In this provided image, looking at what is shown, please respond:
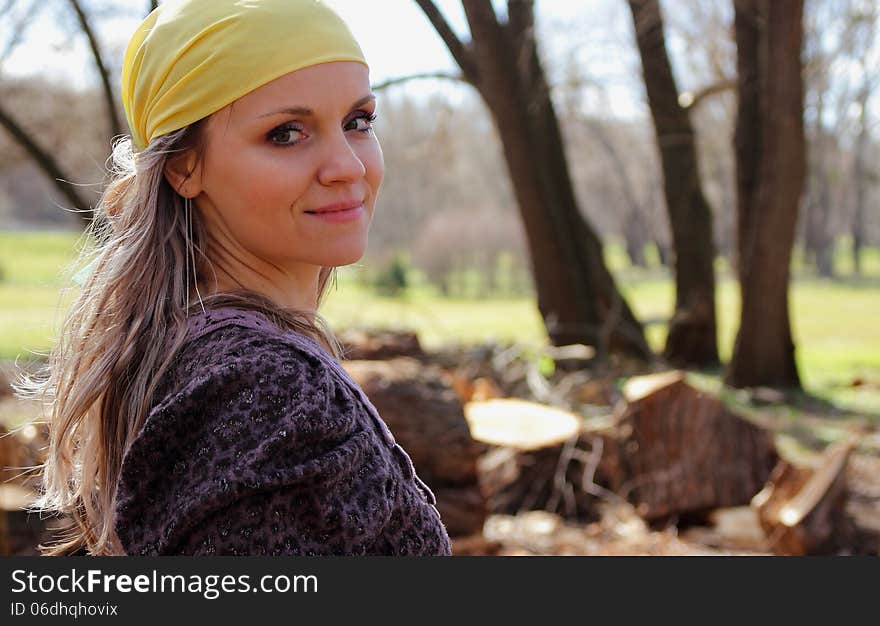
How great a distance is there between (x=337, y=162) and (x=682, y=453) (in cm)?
401

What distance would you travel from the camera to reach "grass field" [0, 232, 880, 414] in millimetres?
8391

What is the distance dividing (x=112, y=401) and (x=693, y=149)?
933 centimetres

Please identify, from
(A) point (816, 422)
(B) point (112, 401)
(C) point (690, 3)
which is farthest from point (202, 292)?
(C) point (690, 3)

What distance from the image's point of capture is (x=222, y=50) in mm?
1455

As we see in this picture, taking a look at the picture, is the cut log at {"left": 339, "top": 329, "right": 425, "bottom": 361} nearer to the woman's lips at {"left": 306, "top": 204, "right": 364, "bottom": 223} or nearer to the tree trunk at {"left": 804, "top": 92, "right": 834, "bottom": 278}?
the woman's lips at {"left": 306, "top": 204, "right": 364, "bottom": 223}

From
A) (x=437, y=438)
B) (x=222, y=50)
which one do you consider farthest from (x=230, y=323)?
(x=437, y=438)

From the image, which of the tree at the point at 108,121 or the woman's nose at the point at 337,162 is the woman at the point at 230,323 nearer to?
the woman's nose at the point at 337,162

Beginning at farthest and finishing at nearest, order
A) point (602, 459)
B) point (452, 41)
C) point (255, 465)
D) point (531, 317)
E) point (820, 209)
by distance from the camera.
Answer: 1. point (820, 209)
2. point (531, 317)
3. point (452, 41)
4. point (602, 459)
5. point (255, 465)

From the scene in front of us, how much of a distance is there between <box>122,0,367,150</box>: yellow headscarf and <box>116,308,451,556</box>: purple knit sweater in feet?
1.33

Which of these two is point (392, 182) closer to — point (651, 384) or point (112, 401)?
point (651, 384)

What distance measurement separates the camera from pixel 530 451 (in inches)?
210

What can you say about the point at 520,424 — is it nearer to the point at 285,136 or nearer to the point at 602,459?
the point at 602,459

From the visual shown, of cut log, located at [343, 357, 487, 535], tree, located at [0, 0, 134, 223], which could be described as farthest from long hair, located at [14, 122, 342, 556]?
tree, located at [0, 0, 134, 223]

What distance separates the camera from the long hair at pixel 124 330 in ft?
4.66
